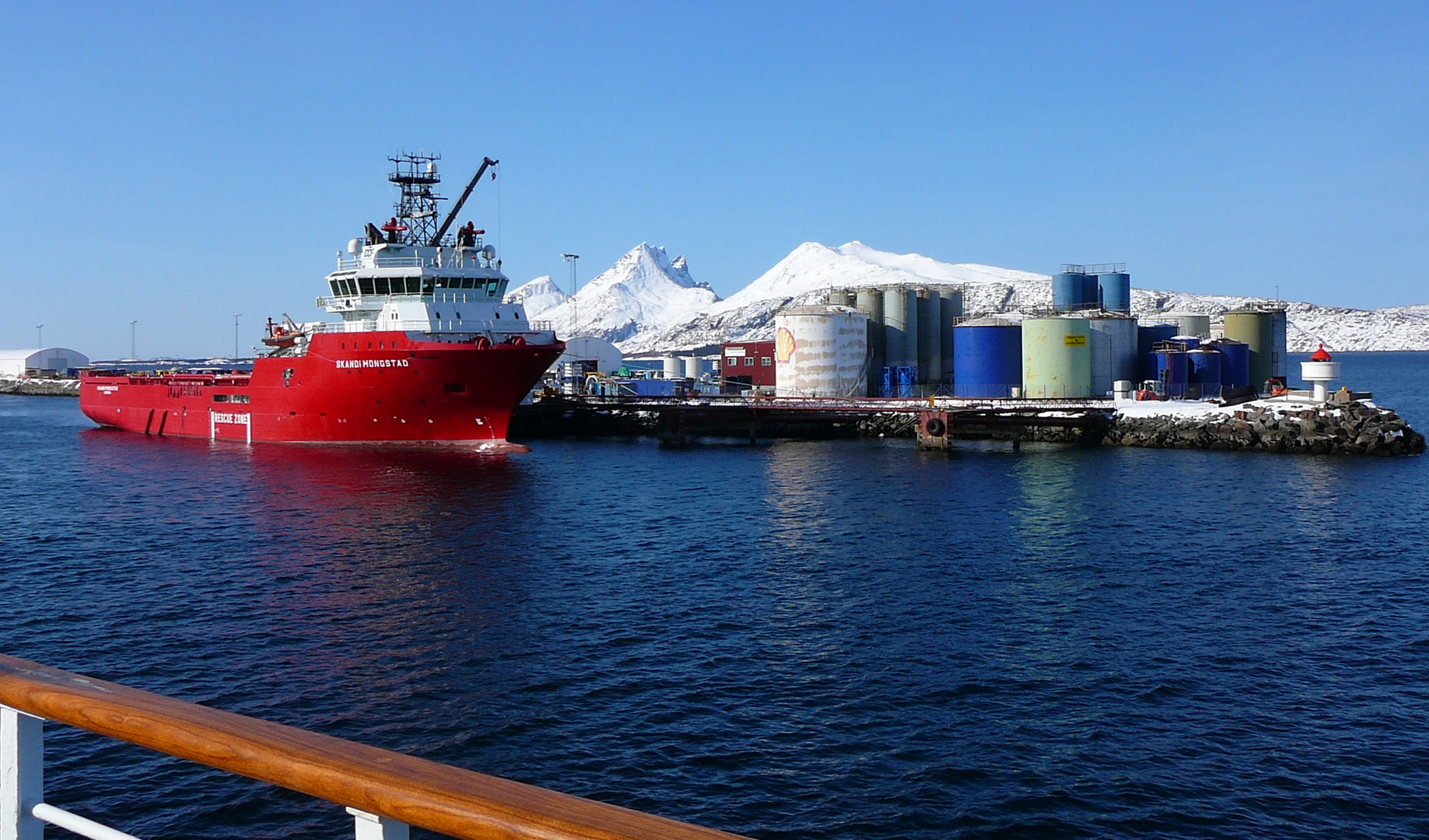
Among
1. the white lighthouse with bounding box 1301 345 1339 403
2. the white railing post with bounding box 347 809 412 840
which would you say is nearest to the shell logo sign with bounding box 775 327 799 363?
the white lighthouse with bounding box 1301 345 1339 403

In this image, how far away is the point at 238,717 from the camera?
414 centimetres

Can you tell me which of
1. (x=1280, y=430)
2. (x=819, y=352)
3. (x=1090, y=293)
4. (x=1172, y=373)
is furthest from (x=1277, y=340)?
(x=819, y=352)

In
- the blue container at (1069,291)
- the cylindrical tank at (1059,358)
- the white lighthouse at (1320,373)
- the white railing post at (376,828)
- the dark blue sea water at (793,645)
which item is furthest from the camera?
the blue container at (1069,291)

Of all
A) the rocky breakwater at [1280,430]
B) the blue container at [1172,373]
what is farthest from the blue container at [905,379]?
the rocky breakwater at [1280,430]

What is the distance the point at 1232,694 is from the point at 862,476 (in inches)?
1388

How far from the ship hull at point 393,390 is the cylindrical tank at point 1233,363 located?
53.0 m

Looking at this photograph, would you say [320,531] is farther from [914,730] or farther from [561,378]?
[561,378]

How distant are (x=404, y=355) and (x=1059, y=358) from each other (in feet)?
154

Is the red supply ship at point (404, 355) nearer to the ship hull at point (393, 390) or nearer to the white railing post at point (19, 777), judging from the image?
the ship hull at point (393, 390)

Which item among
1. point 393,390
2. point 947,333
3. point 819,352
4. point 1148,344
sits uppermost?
point 947,333

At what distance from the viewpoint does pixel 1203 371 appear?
269ft

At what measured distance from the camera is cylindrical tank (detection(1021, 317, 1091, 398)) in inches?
3108

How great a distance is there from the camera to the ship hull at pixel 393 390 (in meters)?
60.7

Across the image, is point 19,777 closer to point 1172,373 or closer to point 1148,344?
point 1172,373
